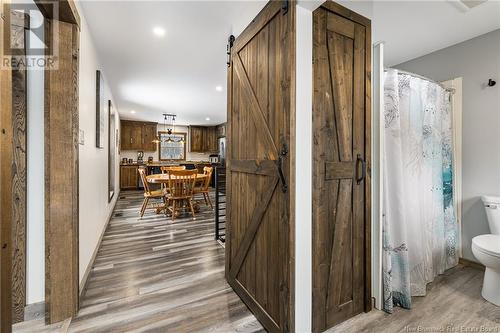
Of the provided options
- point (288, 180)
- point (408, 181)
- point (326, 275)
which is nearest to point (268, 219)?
point (288, 180)

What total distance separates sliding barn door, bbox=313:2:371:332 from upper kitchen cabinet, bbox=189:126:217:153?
7.68 metres

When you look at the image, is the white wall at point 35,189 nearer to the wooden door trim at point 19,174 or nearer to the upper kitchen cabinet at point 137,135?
the wooden door trim at point 19,174

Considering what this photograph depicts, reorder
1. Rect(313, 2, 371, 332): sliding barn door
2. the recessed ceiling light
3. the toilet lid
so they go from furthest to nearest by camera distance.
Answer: the recessed ceiling light < the toilet lid < Rect(313, 2, 371, 332): sliding barn door

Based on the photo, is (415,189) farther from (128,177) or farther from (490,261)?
(128,177)

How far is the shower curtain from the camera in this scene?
180 centimetres

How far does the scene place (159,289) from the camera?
2.00 meters

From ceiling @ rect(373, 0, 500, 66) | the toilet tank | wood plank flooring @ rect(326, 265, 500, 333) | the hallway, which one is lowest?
wood plank flooring @ rect(326, 265, 500, 333)

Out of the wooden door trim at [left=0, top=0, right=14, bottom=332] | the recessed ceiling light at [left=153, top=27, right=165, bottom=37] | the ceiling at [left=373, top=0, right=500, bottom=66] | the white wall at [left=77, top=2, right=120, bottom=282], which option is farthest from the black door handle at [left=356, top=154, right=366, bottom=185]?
the recessed ceiling light at [left=153, top=27, right=165, bottom=37]

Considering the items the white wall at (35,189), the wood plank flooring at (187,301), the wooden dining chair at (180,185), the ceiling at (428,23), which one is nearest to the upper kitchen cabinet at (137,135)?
the wooden dining chair at (180,185)

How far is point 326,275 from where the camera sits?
4.91 feet

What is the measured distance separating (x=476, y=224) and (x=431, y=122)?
4.04 ft

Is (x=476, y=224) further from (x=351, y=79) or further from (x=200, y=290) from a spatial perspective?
(x=200, y=290)

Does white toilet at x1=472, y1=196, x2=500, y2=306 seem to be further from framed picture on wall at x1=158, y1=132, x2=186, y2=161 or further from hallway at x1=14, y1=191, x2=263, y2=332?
framed picture on wall at x1=158, y1=132, x2=186, y2=161

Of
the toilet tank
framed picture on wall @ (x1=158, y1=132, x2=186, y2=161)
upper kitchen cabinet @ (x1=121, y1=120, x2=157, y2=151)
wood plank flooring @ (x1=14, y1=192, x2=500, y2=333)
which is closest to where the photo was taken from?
wood plank flooring @ (x1=14, y1=192, x2=500, y2=333)
